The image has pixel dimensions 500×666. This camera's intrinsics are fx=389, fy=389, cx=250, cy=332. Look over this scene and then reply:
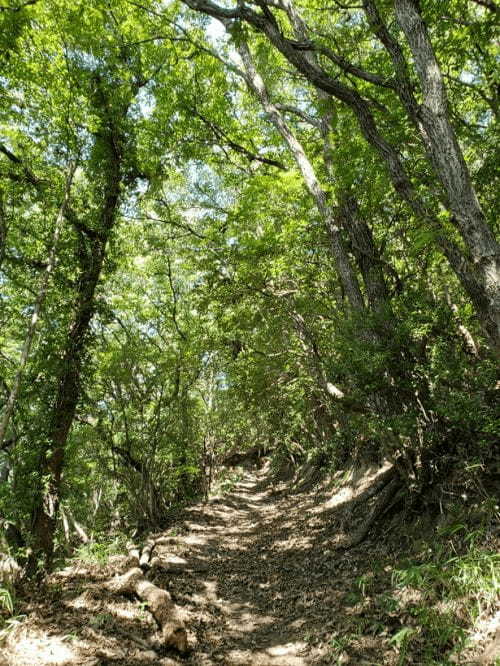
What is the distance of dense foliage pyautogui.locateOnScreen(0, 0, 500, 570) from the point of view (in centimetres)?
442

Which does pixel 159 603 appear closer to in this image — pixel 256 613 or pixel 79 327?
pixel 256 613

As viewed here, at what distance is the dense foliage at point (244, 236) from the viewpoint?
4.42 meters

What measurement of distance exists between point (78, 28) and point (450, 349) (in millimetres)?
8392

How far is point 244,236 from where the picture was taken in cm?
857

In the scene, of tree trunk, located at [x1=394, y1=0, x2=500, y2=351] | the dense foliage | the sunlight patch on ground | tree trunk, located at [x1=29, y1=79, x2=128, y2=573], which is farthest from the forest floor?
tree trunk, located at [x1=394, y1=0, x2=500, y2=351]

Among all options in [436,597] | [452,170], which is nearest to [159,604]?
[436,597]

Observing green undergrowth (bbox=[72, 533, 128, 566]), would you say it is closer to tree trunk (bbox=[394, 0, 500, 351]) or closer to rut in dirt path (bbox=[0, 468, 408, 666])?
rut in dirt path (bbox=[0, 468, 408, 666])

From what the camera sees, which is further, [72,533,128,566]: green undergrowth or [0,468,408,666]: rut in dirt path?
[72,533,128,566]: green undergrowth

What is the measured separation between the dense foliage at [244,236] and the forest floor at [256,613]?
1135 millimetres

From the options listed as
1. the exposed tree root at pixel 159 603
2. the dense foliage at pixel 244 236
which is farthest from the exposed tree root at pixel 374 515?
the exposed tree root at pixel 159 603

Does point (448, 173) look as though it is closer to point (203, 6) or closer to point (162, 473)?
point (203, 6)

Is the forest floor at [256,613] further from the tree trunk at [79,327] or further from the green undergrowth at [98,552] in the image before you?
the tree trunk at [79,327]

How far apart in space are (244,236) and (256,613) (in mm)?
6785

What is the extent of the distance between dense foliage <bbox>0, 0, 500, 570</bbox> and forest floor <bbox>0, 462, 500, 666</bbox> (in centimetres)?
113
